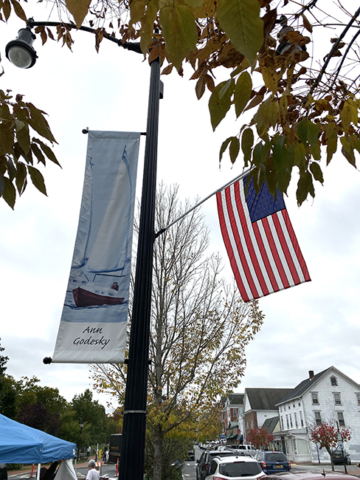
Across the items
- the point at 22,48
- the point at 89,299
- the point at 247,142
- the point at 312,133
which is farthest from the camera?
the point at 22,48

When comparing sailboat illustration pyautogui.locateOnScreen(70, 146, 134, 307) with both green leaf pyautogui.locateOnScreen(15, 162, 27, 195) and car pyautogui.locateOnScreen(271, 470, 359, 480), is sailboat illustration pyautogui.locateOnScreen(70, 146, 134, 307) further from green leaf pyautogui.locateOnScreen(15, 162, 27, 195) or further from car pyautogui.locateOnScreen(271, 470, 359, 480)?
car pyautogui.locateOnScreen(271, 470, 359, 480)

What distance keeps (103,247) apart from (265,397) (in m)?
76.1

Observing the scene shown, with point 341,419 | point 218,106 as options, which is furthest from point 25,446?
point 341,419

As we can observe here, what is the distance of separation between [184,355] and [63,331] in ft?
24.2

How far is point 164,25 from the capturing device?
151cm

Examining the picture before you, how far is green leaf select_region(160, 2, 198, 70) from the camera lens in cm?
149

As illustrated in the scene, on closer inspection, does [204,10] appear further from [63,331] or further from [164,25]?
[63,331]

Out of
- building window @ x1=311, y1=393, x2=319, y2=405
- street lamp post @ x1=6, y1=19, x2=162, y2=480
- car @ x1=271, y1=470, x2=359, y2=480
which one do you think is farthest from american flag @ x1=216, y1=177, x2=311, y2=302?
building window @ x1=311, y1=393, x2=319, y2=405

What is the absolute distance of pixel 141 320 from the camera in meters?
3.68

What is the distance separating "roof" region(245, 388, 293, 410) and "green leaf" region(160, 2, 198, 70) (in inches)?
3004

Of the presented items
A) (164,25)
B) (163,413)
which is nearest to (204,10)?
(164,25)

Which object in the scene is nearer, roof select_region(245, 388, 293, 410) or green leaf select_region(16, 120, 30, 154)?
green leaf select_region(16, 120, 30, 154)

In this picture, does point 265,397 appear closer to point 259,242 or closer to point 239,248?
point 239,248

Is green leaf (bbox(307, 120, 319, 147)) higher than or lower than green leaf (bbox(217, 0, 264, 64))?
higher
